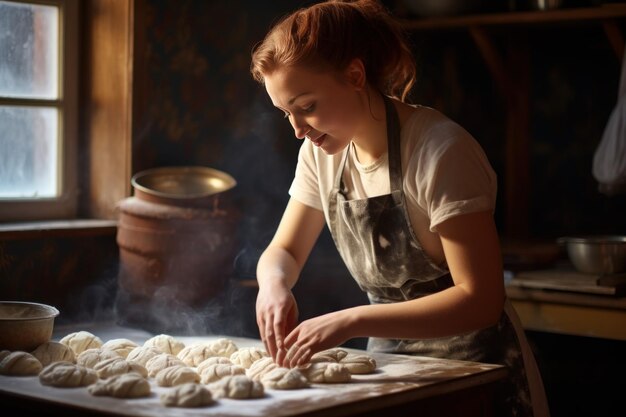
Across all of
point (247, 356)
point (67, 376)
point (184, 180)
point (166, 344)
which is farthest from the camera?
point (184, 180)

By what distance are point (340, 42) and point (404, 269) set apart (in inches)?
23.5

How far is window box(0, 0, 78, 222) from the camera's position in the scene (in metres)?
3.42

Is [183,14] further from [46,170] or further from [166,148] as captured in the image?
[46,170]

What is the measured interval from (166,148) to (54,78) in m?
0.48

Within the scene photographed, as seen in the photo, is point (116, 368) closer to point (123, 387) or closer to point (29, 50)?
point (123, 387)

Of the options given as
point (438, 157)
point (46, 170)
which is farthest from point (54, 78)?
point (438, 157)

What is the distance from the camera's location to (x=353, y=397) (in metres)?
1.97

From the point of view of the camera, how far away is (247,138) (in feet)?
13.3

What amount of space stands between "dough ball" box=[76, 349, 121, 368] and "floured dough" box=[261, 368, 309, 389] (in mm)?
404

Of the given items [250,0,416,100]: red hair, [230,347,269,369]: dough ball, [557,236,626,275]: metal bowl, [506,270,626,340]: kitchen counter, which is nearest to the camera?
[250,0,416,100]: red hair

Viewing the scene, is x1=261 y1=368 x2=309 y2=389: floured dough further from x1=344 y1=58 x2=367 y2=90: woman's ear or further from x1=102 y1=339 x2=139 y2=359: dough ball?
x1=344 y1=58 x2=367 y2=90: woman's ear

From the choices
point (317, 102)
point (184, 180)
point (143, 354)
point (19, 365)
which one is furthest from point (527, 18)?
point (19, 365)

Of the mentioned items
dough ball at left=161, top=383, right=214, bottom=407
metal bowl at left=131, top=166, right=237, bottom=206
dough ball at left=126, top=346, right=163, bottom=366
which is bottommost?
dough ball at left=126, top=346, right=163, bottom=366

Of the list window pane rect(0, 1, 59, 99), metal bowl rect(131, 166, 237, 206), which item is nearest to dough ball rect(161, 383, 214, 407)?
metal bowl rect(131, 166, 237, 206)
